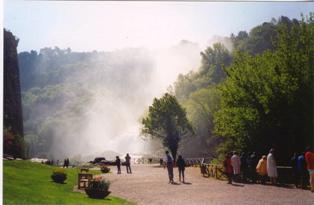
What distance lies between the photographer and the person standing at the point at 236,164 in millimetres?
12137

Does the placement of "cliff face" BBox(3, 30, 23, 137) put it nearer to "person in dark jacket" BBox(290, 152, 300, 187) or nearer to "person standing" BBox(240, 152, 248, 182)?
"person standing" BBox(240, 152, 248, 182)

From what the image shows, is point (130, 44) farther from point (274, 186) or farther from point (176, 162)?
point (274, 186)

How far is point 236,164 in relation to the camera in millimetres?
12336

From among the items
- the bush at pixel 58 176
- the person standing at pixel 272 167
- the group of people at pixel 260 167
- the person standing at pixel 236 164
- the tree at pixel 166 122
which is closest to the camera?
the bush at pixel 58 176

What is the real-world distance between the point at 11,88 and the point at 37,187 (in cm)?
227

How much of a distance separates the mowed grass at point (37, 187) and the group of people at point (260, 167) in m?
2.81

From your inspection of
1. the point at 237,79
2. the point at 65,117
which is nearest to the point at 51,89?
the point at 65,117

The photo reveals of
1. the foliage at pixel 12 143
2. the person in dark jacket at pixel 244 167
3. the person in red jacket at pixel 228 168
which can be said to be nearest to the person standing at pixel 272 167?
the person in dark jacket at pixel 244 167

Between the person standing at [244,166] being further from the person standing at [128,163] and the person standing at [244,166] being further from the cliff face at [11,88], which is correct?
the cliff face at [11,88]

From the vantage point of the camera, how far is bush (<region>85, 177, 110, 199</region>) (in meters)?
11.2

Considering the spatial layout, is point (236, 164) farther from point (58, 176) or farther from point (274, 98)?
point (58, 176)

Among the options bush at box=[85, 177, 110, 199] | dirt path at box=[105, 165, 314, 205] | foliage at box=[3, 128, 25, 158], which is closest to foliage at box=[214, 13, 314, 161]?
dirt path at box=[105, 165, 314, 205]

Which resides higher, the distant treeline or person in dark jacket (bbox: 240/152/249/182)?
the distant treeline

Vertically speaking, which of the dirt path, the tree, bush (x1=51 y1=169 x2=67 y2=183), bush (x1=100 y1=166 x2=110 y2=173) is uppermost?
the tree
